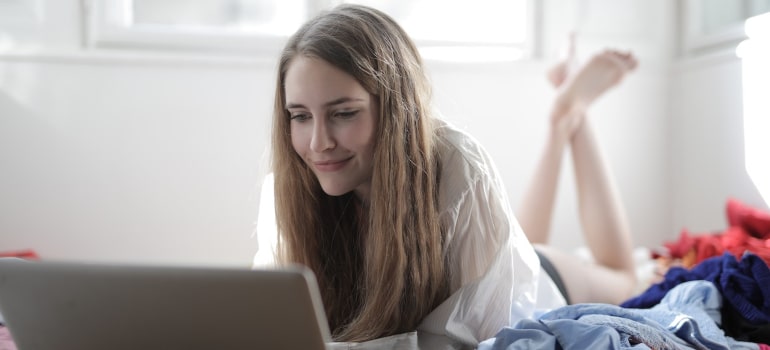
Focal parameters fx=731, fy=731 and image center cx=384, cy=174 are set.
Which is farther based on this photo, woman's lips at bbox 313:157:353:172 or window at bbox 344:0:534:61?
window at bbox 344:0:534:61

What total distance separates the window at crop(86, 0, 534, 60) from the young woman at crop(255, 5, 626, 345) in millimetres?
1013

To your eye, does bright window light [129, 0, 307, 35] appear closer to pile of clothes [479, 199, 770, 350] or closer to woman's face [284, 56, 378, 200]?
woman's face [284, 56, 378, 200]

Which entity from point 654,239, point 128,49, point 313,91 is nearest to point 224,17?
point 128,49

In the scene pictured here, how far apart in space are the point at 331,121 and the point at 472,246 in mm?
283

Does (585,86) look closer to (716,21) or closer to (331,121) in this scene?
(716,21)

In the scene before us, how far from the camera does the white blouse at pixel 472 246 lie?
1.07m

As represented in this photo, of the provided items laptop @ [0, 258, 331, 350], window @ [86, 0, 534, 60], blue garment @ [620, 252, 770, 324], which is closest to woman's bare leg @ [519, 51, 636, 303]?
blue garment @ [620, 252, 770, 324]

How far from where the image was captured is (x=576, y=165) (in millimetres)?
1910

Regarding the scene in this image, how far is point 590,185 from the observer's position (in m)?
1.86

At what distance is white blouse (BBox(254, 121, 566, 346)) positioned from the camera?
1069mm

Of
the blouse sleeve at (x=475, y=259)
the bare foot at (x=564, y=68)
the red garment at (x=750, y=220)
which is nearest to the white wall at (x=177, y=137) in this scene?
the bare foot at (x=564, y=68)

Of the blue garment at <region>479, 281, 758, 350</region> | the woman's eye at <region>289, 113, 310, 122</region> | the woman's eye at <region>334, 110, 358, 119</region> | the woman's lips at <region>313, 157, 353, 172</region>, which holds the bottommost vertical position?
the blue garment at <region>479, 281, 758, 350</region>

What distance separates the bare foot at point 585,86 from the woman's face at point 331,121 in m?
0.94

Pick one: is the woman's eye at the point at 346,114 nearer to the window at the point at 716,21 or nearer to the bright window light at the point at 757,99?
the bright window light at the point at 757,99
